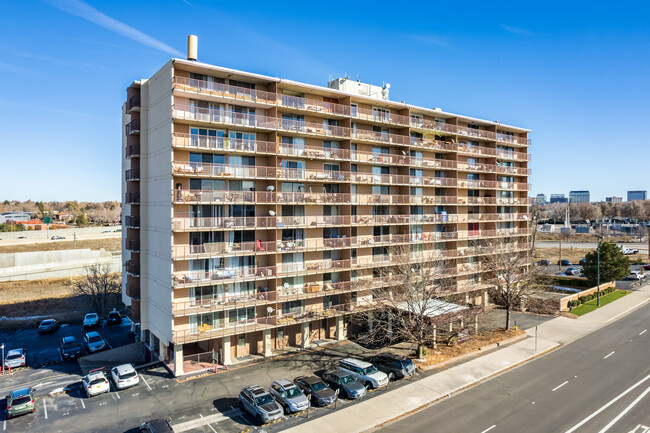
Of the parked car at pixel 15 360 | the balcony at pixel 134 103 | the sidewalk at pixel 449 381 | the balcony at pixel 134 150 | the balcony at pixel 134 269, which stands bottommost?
the parked car at pixel 15 360

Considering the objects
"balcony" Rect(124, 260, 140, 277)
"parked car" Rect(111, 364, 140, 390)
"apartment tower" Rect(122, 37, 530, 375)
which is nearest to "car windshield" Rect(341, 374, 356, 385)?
"apartment tower" Rect(122, 37, 530, 375)

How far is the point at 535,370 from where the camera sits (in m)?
30.6

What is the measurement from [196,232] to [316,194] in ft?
36.3

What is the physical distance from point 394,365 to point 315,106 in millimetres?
22954

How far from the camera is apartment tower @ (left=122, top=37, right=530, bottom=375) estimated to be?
30047 mm

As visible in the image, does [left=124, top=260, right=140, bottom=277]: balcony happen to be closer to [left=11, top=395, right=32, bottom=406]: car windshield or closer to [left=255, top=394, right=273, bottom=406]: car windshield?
[left=11, top=395, right=32, bottom=406]: car windshield

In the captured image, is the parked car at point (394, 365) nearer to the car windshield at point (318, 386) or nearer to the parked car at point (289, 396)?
the car windshield at point (318, 386)

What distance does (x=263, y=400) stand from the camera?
23547mm

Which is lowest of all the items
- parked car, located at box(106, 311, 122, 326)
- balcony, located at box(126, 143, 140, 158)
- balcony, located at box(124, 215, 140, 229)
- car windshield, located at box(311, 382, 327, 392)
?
parked car, located at box(106, 311, 122, 326)

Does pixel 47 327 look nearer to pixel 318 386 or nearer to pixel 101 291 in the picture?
pixel 101 291

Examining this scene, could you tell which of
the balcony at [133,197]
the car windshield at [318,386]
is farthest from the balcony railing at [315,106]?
the car windshield at [318,386]

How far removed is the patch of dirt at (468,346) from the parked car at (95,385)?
2324 cm

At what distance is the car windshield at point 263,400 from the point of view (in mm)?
23359

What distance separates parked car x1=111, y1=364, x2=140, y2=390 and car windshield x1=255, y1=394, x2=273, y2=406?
34.6ft
